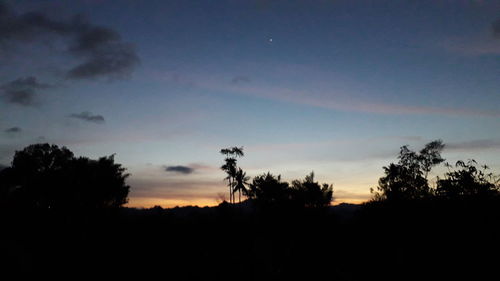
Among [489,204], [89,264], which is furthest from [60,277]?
[489,204]

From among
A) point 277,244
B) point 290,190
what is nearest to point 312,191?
point 290,190

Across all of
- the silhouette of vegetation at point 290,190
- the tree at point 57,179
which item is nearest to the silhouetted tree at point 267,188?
the silhouette of vegetation at point 290,190

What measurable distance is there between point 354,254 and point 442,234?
470 centimetres

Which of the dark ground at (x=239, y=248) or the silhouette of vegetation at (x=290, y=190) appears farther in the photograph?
the silhouette of vegetation at (x=290, y=190)

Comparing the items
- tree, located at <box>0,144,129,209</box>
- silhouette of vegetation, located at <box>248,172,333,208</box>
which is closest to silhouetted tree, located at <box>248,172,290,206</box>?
silhouette of vegetation, located at <box>248,172,333,208</box>

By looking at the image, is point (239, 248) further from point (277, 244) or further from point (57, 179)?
point (57, 179)

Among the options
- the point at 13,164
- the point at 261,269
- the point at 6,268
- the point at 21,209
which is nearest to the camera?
the point at 6,268

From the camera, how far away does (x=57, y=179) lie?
47.4 meters

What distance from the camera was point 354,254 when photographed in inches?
642

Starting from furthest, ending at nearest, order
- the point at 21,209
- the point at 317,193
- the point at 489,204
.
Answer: the point at 317,193 < the point at 21,209 < the point at 489,204

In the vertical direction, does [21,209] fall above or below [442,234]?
above

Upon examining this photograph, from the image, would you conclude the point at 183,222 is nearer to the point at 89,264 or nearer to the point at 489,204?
the point at 89,264

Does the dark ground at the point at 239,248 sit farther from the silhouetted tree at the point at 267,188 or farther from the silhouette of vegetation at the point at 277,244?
the silhouetted tree at the point at 267,188

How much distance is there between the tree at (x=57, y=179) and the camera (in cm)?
4634
